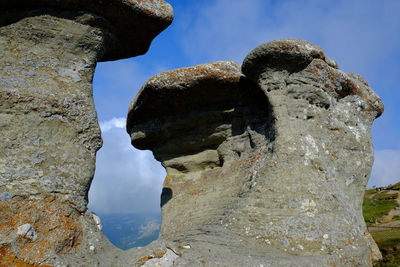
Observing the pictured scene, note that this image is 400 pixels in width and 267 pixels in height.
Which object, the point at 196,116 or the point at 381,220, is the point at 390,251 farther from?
the point at 381,220

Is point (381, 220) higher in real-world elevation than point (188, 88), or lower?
higher

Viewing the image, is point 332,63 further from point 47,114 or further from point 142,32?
point 47,114

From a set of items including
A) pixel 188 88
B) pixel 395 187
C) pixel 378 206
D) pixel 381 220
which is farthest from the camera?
pixel 395 187

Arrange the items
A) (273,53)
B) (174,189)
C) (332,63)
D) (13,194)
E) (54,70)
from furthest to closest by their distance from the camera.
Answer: (174,189) < (332,63) < (273,53) < (54,70) < (13,194)

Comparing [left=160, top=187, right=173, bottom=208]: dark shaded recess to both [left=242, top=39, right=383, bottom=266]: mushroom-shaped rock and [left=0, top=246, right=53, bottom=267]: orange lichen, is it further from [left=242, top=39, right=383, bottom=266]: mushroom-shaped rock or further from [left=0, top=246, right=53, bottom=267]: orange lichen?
[left=0, top=246, right=53, bottom=267]: orange lichen

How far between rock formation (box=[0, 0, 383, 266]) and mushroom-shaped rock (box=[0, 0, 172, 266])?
0.01m

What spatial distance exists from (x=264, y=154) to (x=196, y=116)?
5.93ft

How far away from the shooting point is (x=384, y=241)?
967 centimetres

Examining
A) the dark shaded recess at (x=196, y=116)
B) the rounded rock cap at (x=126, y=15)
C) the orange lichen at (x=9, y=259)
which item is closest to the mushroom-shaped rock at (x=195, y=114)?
the dark shaded recess at (x=196, y=116)

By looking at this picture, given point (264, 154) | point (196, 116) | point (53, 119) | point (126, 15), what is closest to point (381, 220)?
point (196, 116)

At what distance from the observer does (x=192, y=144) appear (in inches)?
284

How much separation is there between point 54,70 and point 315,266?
358 cm

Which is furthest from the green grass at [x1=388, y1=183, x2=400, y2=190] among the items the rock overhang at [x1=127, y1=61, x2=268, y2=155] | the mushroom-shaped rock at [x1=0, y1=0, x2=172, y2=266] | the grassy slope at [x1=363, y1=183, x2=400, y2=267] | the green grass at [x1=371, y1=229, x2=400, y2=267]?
the mushroom-shaped rock at [x1=0, y1=0, x2=172, y2=266]

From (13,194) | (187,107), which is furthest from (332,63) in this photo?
(13,194)
